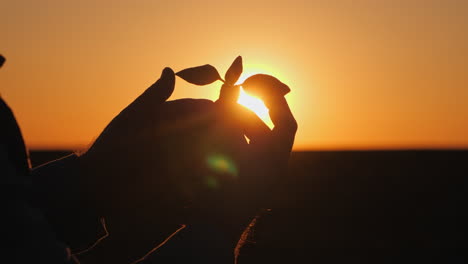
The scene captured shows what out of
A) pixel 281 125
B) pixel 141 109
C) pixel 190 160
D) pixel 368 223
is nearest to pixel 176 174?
pixel 190 160

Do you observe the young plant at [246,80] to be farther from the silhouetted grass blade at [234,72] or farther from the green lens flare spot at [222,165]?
the green lens flare spot at [222,165]

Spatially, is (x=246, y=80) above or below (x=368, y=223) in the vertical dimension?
above

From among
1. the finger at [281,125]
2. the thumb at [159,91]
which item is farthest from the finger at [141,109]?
the finger at [281,125]

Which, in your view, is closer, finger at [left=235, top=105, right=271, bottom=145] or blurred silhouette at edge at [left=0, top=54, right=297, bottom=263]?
blurred silhouette at edge at [left=0, top=54, right=297, bottom=263]

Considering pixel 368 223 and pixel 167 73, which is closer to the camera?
pixel 167 73

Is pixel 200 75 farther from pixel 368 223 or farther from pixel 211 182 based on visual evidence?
pixel 368 223

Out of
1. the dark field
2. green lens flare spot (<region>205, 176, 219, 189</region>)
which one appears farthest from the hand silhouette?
the dark field

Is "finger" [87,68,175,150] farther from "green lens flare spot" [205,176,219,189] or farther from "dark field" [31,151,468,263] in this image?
"dark field" [31,151,468,263]
